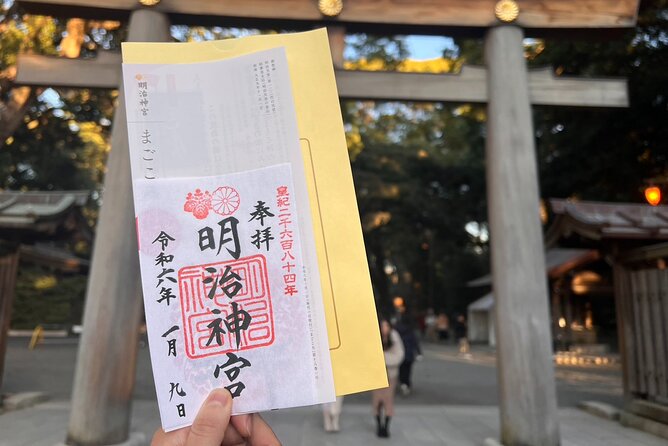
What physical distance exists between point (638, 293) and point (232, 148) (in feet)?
23.4

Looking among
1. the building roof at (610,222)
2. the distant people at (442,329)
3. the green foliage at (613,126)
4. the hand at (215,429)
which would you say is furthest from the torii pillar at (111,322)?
the distant people at (442,329)

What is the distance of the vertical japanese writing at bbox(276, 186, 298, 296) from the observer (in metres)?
1.01

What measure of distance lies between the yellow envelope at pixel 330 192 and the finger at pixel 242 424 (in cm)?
25

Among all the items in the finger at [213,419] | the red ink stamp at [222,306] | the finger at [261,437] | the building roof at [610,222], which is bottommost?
the building roof at [610,222]

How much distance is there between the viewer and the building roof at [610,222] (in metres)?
6.39

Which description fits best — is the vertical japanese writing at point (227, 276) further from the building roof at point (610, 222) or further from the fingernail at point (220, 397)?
the building roof at point (610, 222)

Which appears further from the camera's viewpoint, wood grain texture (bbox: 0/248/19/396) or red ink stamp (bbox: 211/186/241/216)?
wood grain texture (bbox: 0/248/19/396)

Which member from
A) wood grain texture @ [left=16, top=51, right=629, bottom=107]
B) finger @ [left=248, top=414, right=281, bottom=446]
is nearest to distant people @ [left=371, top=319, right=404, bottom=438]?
wood grain texture @ [left=16, top=51, right=629, bottom=107]

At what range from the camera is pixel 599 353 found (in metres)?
16.3

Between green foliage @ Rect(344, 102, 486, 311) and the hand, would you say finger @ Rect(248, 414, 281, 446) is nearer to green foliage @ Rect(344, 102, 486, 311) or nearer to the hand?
the hand

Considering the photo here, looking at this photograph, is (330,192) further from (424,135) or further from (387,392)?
(424,135)

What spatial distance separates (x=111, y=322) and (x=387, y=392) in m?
3.32

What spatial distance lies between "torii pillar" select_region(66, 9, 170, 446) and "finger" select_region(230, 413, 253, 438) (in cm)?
393

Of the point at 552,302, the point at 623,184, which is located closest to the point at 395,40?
the point at 623,184
